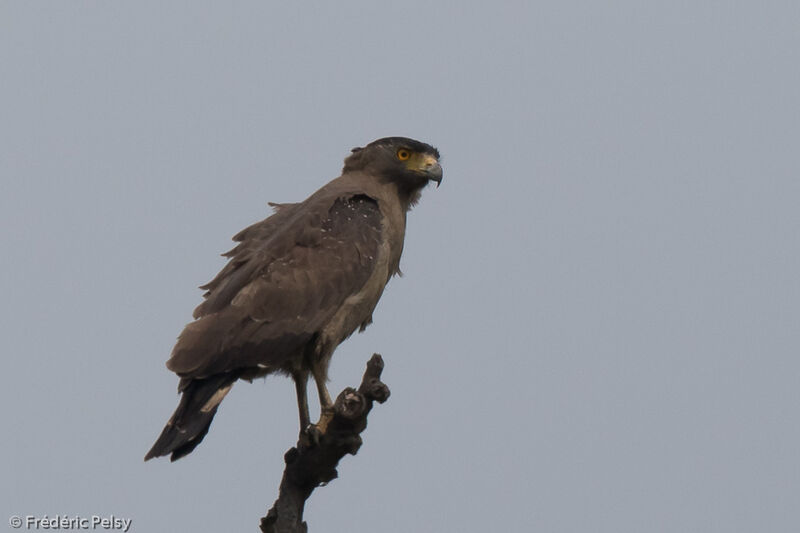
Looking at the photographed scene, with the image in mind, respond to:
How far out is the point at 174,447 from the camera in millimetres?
7348

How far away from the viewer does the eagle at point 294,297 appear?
25.4 feet

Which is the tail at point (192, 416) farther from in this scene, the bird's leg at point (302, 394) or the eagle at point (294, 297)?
the bird's leg at point (302, 394)

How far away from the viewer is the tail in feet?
24.2

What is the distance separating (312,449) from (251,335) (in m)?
0.85

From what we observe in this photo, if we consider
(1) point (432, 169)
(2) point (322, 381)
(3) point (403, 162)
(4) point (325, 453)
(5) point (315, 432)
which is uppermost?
(3) point (403, 162)

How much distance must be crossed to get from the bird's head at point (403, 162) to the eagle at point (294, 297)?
0.05 ft

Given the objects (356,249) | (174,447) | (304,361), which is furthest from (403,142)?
(174,447)

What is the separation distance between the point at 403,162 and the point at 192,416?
2.94 meters

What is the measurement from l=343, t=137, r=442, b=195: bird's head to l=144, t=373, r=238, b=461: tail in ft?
A: 7.84

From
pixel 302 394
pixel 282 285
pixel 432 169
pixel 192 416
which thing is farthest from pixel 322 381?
pixel 432 169

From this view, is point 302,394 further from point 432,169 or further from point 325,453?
point 432,169

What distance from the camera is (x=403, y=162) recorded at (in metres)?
9.69

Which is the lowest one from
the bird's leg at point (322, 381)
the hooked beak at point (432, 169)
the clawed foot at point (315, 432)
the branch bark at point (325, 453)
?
the branch bark at point (325, 453)

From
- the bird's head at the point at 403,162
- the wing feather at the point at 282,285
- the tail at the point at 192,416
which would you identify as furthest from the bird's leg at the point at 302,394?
the bird's head at the point at 403,162
